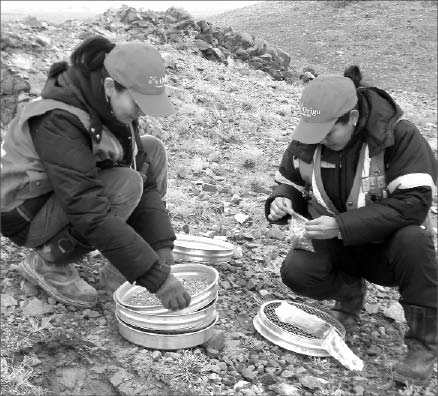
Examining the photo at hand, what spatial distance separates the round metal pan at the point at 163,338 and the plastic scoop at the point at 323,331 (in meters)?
0.54

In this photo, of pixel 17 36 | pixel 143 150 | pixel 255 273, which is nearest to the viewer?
pixel 143 150

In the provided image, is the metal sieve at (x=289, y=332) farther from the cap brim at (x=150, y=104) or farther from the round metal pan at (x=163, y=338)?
the cap brim at (x=150, y=104)

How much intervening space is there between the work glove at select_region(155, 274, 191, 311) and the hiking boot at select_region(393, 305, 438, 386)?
3.53 ft

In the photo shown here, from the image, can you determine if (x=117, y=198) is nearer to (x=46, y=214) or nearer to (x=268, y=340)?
(x=46, y=214)

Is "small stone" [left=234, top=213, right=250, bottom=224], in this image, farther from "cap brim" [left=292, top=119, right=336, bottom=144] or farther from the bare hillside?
the bare hillside

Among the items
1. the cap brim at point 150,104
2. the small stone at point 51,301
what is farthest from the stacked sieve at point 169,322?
the cap brim at point 150,104

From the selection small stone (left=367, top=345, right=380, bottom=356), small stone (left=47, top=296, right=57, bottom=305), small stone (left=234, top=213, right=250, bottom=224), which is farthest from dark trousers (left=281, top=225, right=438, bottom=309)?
small stone (left=234, top=213, right=250, bottom=224)

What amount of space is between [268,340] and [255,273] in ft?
2.57

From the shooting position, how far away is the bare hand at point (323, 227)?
2965mm

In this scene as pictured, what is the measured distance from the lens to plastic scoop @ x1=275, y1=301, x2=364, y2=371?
3.06m

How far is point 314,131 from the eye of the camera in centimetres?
285

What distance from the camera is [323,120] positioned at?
2.85m

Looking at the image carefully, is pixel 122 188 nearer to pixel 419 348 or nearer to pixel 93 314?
pixel 93 314

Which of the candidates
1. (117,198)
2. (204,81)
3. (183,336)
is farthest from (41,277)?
(204,81)
